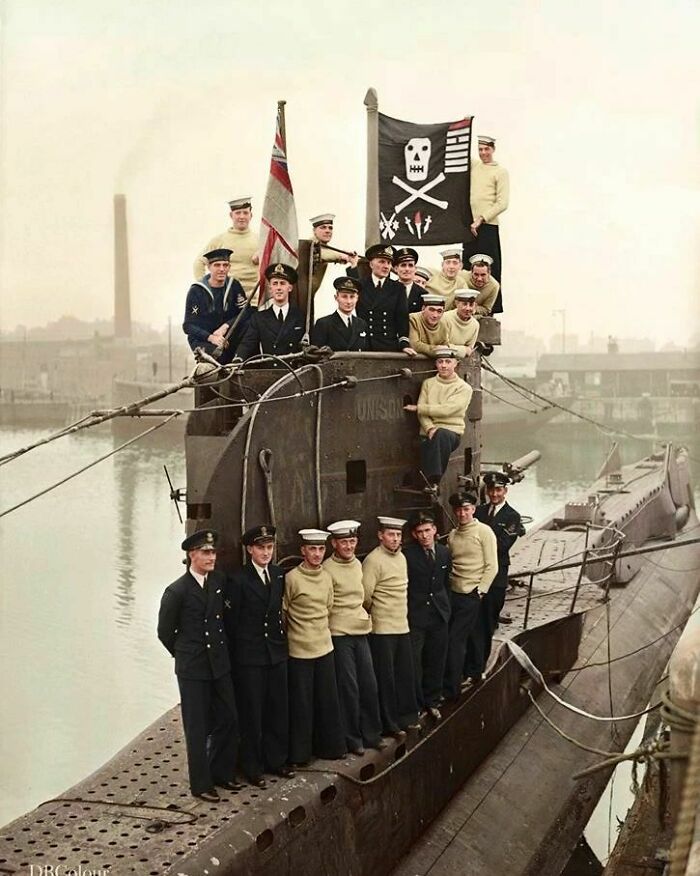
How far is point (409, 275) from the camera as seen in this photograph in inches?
388

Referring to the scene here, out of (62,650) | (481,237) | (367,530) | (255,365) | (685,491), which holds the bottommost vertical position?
(62,650)

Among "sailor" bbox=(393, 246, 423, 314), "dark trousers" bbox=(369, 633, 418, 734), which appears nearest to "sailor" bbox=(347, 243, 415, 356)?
"sailor" bbox=(393, 246, 423, 314)

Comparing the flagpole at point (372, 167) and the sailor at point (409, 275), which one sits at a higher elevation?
the flagpole at point (372, 167)

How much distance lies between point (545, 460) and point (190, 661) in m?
32.7

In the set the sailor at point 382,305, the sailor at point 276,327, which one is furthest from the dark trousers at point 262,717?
the sailor at point 382,305

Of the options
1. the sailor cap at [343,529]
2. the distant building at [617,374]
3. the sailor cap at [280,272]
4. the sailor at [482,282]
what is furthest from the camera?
the distant building at [617,374]

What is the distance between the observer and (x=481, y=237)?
39.9ft

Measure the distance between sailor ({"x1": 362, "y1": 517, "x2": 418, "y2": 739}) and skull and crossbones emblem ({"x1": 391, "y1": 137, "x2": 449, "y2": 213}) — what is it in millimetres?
3916

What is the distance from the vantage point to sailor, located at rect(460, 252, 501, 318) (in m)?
11.5

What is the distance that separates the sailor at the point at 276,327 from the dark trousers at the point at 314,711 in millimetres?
2540

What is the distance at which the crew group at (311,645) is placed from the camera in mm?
7098

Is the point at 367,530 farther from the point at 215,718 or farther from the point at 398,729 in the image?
the point at 215,718

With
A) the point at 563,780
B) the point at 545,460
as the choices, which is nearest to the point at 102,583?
the point at 563,780

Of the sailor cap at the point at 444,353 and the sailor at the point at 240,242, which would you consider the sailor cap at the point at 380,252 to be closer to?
the sailor cap at the point at 444,353
